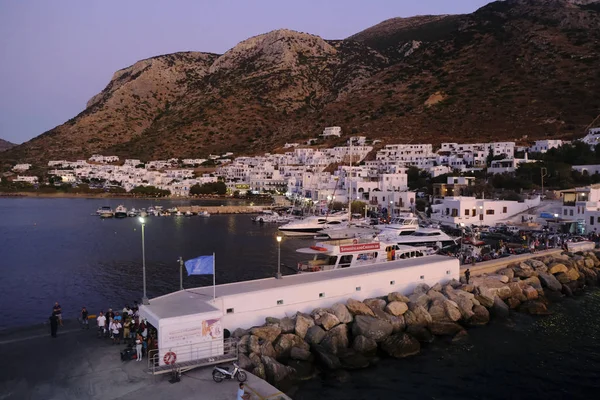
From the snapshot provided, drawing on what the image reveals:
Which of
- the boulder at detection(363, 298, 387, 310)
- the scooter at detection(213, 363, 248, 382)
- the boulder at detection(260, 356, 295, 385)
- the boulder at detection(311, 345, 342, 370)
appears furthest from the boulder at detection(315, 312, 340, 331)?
the scooter at detection(213, 363, 248, 382)

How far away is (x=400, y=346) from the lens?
60.7ft

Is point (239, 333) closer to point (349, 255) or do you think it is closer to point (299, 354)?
point (299, 354)

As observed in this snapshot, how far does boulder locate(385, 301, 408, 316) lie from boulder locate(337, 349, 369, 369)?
3016 millimetres

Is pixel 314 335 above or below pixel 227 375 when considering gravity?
below

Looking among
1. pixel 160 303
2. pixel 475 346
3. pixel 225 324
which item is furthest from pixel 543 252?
pixel 160 303

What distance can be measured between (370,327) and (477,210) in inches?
1613

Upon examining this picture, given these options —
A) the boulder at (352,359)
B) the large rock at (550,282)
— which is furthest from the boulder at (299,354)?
the large rock at (550,282)

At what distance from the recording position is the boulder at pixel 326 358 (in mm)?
16750

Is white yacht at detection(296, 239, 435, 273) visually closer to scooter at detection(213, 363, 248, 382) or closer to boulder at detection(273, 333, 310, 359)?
boulder at detection(273, 333, 310, 359)

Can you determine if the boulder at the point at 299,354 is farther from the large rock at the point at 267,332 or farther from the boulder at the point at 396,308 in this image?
the boulder at the point at 396,308

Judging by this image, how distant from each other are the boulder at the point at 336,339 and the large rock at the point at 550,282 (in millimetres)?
16144

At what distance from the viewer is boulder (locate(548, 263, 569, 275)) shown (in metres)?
29.9

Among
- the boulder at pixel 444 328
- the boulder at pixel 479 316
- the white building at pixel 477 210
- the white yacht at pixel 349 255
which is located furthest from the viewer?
the white building at pixel 477 210

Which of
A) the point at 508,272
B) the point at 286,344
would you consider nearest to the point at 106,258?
the point at 286,344
